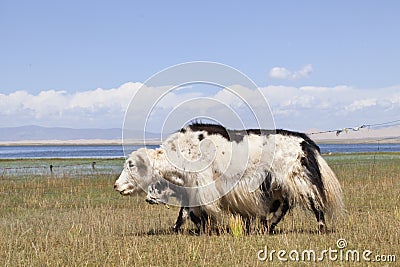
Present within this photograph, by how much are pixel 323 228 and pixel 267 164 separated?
4.80 ft

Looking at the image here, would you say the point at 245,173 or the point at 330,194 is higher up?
the point at 245,173

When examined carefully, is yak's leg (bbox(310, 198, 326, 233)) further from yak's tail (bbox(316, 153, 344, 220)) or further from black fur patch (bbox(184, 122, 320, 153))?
black fur patch (bbox(184, 122, 320, 153))

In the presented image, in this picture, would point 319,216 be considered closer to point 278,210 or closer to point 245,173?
point 278,210

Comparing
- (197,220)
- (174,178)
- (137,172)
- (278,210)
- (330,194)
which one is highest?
(137,172)

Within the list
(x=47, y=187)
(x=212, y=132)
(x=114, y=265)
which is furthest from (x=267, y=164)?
(x=47, y=187)

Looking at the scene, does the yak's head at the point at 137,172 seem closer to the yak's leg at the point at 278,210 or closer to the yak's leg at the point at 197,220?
the yak's leg at the point at 197,220

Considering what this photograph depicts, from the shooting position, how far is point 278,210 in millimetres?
10336

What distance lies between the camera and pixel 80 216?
1281 centimetres

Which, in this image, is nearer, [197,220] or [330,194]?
[330,194]

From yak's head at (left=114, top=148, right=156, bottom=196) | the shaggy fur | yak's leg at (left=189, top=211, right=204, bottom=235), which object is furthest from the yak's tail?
yak's head at (left=114, top=148, right=156, bottom=196)

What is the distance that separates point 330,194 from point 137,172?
11.4ft

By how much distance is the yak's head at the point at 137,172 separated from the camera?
10.3 metres

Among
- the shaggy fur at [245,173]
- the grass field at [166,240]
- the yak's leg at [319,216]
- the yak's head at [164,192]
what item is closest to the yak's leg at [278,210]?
the shaggy fur at [245,173]

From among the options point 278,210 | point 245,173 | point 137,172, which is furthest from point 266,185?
point 137,172
